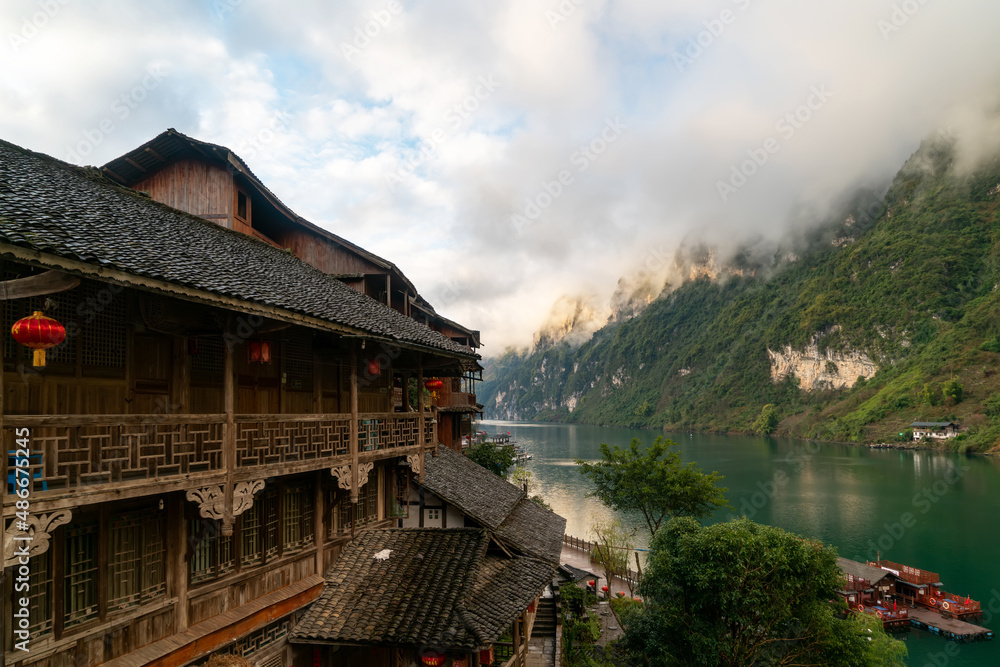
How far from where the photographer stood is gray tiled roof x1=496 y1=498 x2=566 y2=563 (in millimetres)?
18750

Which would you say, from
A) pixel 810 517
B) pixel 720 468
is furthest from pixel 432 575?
pixel 720 468

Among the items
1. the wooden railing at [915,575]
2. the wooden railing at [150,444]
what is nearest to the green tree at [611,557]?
the wooden railing at [915,575]

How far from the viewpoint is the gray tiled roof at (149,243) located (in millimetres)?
6996

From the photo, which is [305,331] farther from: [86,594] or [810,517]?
[810,517]

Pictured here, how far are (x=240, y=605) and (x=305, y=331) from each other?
18.6 ft

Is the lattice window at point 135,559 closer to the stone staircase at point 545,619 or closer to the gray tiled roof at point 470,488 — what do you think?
the gray tiled roof at point 470,488

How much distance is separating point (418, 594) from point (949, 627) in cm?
3485

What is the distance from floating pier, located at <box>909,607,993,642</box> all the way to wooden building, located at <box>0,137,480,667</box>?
34765mm

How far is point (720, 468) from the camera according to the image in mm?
79688

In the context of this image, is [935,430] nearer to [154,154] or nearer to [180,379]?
[154,154]

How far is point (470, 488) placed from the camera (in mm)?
21516

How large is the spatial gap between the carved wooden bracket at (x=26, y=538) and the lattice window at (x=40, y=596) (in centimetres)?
116

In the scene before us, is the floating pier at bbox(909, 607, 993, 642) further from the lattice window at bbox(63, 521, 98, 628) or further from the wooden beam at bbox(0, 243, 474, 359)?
the lattice window at bbox(63, 521, 98, 628)

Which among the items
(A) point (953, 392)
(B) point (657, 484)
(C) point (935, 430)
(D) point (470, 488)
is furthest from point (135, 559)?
(A) point (953, 392)
